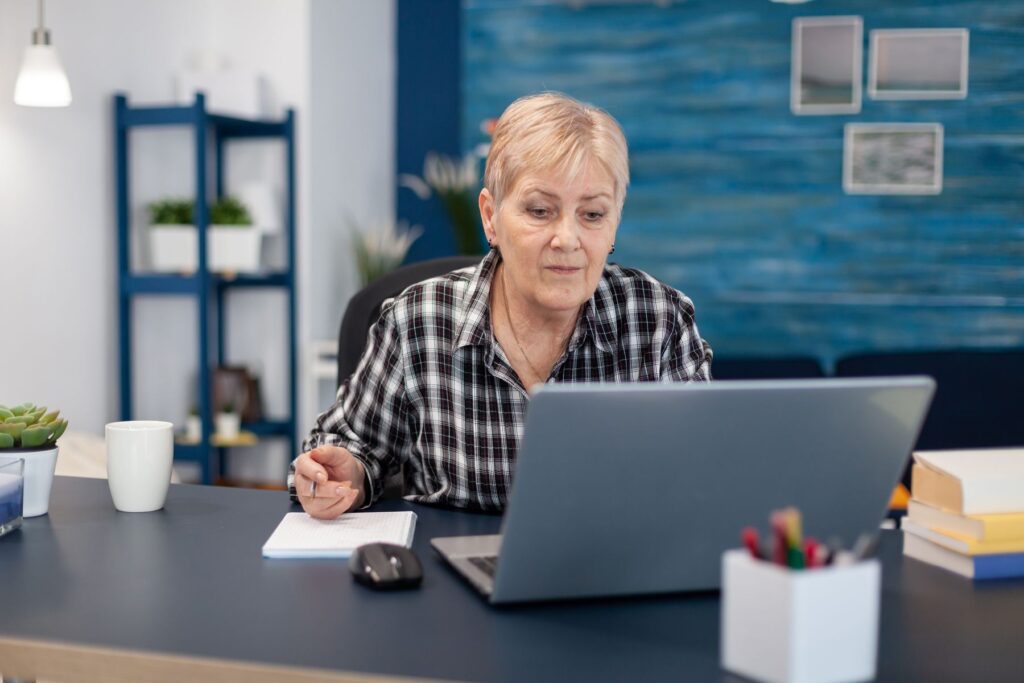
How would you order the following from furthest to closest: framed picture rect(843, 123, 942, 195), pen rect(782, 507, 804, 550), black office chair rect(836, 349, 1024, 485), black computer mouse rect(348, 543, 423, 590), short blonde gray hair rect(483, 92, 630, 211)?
1. framed picture rect(843, 123, 942, 195)
2. black office chair rect(836, 349, 1024, 485)
3. short blonde gray hair rect(483, 92, 630, 211)
4. black computer mouse rect(348, 543, 423, 590)
5. pen rect(782, 507, 804, 550)

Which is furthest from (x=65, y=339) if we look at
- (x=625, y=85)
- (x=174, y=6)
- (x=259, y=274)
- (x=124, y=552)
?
(x=124, y=552)

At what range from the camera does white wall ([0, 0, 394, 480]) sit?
3.59 m

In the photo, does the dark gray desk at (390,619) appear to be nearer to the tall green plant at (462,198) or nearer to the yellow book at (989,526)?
the yellow book at (989,526)

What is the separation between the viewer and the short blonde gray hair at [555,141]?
1.51 meters

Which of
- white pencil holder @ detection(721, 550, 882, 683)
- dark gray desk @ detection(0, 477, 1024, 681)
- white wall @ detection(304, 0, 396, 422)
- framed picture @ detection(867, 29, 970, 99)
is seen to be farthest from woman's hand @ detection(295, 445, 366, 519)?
framed picture @ detection(867, 29, 970, 99)

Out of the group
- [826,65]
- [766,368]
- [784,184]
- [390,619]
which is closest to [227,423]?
[766,368]

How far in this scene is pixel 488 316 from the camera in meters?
1.67

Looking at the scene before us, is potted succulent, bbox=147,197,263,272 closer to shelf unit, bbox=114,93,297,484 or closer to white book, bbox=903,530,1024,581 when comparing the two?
shelf unit, bbox=114,93,297,484

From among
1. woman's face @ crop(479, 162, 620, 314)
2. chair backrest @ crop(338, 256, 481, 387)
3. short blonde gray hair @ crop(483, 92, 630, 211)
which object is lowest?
chair backrest @ crop(338, 256, 481, 387)

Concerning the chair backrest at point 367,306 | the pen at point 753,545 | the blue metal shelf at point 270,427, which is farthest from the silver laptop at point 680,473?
the blue metal shelf at point 270,427

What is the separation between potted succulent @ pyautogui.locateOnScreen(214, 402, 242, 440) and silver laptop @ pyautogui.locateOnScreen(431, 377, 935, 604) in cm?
315

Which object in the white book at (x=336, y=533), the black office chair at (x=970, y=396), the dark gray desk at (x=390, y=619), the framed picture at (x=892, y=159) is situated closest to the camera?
the dark gray desk at (x=390, y=619)

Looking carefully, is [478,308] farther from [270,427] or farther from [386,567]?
[270,427]

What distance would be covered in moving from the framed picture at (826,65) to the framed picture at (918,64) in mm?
61
